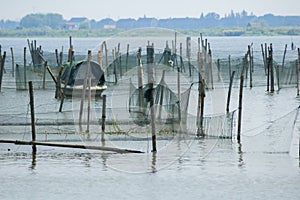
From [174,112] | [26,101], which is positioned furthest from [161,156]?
[26,101]

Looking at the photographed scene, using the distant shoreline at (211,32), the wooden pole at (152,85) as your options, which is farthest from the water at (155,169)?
the distant shoreline at (211,32)

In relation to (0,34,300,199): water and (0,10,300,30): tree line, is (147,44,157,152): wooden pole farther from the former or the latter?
(0,10,300,30): tree line

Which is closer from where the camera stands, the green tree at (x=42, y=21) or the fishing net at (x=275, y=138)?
the fishing net at (x=275, y=138)

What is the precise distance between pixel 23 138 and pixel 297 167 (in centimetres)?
599

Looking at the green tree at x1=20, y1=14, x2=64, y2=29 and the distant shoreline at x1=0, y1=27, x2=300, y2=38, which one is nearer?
the distant shoreline at x1=0, y1=27, x2=300, y2=38

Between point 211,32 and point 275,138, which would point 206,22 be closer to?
point 211,32

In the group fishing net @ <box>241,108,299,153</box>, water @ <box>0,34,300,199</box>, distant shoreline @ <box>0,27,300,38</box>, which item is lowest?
water @ <box>0,34,300,199</box>

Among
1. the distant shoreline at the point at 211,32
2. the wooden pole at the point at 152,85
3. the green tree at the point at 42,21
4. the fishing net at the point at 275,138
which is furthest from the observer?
the green tree at the point at 42,21

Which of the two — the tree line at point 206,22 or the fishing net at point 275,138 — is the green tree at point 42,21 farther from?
the fishing net at point 275,138

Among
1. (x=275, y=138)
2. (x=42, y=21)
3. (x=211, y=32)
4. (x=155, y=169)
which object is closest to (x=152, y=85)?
(x=275, y=138)

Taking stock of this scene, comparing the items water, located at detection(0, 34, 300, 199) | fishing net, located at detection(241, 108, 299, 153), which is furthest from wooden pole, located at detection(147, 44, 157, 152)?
fishing net, located at detection(241, 108, 299, 153)

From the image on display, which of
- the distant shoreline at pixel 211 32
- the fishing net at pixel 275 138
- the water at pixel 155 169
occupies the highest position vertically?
the distant shoreline at pixel 211 32

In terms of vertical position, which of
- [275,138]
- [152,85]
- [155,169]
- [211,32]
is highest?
[152,85]

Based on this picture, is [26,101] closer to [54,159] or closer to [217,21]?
[54,159]
